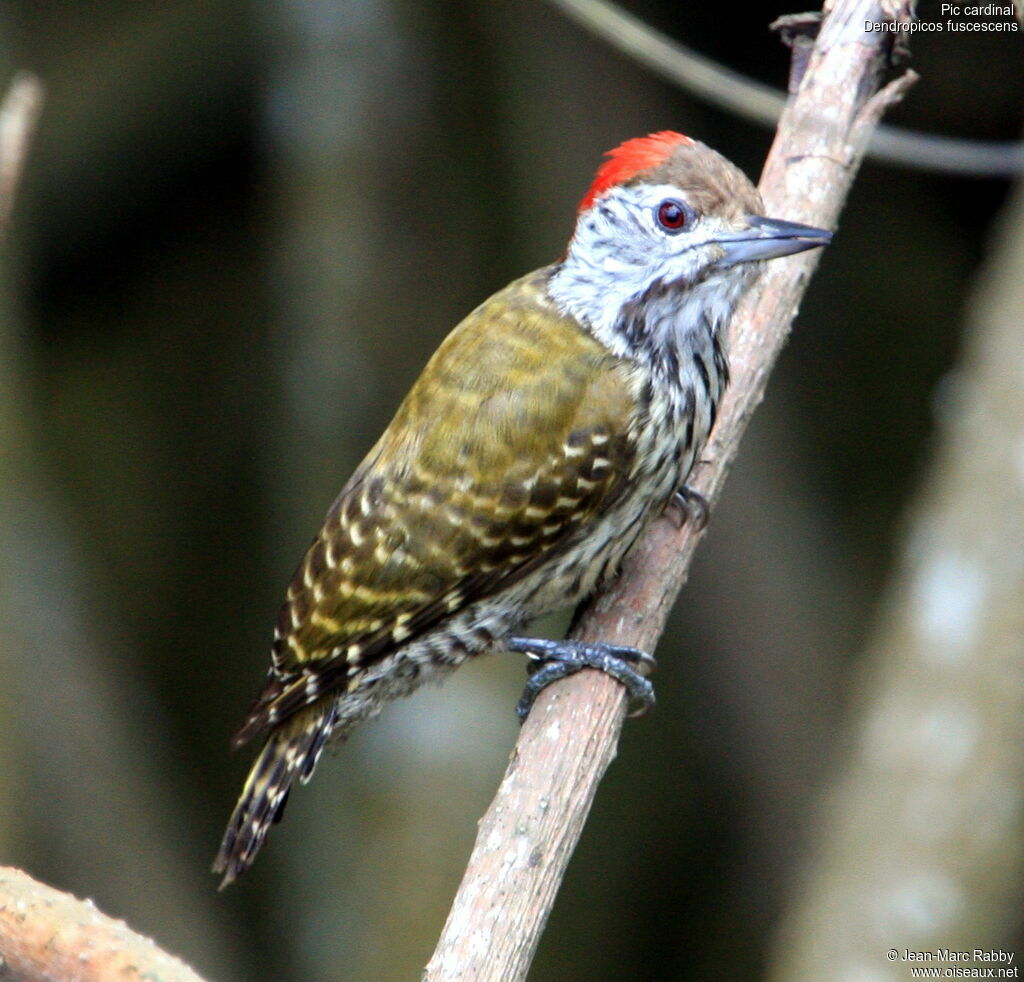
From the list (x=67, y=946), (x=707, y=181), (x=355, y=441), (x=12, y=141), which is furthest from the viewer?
(x=355, y=441)

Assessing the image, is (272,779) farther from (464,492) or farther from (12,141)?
(12,141)

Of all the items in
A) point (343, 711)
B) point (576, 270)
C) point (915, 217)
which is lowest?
point (343, 711)

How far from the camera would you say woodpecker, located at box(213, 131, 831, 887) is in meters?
3.20

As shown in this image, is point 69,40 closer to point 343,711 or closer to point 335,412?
point 335,412

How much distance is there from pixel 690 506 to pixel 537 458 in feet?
1.33

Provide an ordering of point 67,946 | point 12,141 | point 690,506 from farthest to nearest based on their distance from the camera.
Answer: point 690,506 < point 67,946 < point 12,141

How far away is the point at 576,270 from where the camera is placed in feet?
11.3

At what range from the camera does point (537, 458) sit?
3.20 metres

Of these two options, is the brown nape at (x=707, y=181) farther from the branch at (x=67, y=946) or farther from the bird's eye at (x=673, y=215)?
the branch at (x=67, y=946)

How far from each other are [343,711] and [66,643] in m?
2.17

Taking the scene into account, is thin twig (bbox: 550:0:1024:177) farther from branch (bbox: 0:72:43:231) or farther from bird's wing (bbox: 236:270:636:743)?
branch (bbox: 0:72:43:231)

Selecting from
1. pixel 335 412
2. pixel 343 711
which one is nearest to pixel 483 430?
pixel 343 711

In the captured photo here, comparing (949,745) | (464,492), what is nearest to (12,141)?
(464,492)

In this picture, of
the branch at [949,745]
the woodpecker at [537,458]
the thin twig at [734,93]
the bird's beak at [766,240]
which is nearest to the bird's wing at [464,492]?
the woodpecker at [537,458]
